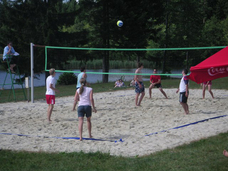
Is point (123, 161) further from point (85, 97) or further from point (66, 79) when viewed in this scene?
point (66, 79)

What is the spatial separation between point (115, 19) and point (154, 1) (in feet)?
13.2

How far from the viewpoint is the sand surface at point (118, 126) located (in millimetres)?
5305

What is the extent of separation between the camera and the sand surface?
17.4ft

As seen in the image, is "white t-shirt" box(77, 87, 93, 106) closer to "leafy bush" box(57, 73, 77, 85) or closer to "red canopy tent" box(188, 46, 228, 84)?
"red canopy tent" box(188, 46, 228, 84)

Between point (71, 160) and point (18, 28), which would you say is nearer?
point (71, 160)

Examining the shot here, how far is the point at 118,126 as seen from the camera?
273 inches

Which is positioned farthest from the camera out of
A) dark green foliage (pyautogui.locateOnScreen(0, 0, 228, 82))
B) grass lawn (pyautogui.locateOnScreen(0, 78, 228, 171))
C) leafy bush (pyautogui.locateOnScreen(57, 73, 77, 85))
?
dark green foliage (pyautogui.locateOnScreen(0, 0, 228, 82))

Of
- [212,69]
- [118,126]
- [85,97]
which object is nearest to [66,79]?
[118,126]

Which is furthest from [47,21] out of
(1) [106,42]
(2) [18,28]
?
(1) [106,42]

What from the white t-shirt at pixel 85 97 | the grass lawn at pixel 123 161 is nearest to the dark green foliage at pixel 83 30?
the white t-shirt at pixel 85 97

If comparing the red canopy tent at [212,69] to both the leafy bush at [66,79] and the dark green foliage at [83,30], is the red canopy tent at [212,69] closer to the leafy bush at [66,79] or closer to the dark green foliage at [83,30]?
the dark green foliage at [83,30]

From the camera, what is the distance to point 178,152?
470 centimetres

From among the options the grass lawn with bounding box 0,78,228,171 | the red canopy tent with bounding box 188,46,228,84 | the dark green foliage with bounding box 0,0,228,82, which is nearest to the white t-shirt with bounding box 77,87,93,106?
the grass lawn with bounding box 0,78,228,171

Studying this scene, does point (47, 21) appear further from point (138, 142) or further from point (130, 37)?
point (138, 142)
